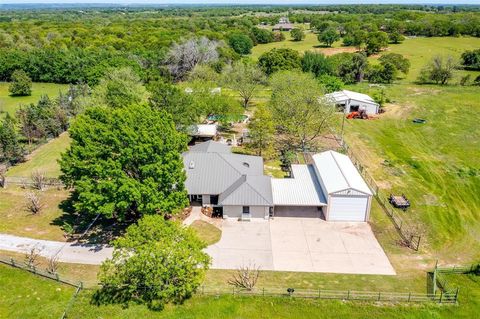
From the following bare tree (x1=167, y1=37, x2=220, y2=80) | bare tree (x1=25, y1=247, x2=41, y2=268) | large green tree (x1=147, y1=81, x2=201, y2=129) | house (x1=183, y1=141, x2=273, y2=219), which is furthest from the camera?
bare tree (x1=167, y1=37, x2=220, y2=80)

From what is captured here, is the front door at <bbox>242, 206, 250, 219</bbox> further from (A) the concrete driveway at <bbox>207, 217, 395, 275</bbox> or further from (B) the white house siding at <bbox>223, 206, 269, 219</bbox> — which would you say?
(A) the concrete driveway at <bbox>207, 217, 395, 275</bbox>

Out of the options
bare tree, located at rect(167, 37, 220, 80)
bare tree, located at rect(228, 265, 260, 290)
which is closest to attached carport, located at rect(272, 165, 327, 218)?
bare tree, located at rect(228, 265, 260, 290)

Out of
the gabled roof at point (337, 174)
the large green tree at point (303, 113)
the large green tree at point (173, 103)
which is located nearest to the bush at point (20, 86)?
the large green tree at point (173, 103)

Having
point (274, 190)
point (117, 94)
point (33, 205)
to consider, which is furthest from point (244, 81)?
point (33, 205)

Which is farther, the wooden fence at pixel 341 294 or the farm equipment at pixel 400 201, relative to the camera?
the farm equipment at pixel 400 201

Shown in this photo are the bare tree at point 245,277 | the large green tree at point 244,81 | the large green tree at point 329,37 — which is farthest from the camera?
the large green tree at point 329,37

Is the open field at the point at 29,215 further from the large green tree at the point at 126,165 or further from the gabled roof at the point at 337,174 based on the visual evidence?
the gabled roof at the point at 337,174
